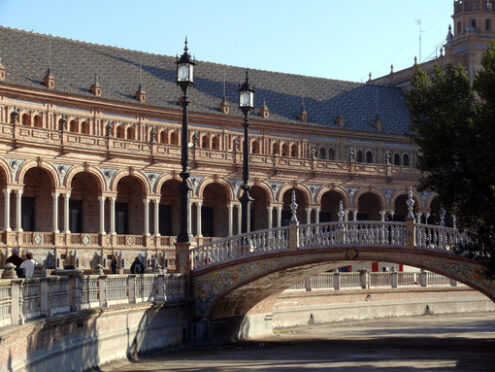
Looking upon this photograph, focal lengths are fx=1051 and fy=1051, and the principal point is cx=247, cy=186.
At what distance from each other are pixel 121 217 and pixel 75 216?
3559 millimetres

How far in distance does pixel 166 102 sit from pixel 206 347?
113ft

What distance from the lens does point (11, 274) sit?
24812 millimetres

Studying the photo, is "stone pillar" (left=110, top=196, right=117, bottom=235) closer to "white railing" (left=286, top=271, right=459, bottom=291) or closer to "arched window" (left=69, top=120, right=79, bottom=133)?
"arched window" (left=69, top=120, right=79, bottom=133)

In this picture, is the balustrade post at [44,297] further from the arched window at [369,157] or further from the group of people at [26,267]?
the arched window at [369,157]

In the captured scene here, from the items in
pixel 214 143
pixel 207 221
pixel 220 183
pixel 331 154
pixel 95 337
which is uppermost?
pixel 214 143

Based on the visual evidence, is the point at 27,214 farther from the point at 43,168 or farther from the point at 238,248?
the point at 238,248

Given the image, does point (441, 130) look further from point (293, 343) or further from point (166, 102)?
point (166, 102)

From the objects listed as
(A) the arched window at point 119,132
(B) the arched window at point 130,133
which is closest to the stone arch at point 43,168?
(A) the arched window at point 119,132

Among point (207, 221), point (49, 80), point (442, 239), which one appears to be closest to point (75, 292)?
point (442, 239)

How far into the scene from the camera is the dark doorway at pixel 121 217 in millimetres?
65000

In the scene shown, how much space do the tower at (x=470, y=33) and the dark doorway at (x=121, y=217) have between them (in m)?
33.8

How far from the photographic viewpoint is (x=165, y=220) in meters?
68.2

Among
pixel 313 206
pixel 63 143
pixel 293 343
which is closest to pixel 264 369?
pixel 293 343

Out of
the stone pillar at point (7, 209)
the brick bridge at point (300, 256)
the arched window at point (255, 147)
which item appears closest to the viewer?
the brick bridge at point (300, 256)
